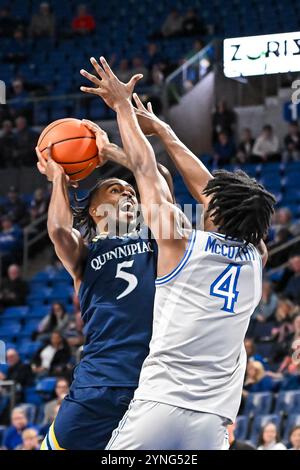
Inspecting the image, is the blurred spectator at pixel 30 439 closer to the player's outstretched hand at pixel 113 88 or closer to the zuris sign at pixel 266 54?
the zuris sign at pixel 266 54

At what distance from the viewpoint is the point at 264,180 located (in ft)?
42.6

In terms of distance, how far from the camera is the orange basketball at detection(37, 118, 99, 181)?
4.72m

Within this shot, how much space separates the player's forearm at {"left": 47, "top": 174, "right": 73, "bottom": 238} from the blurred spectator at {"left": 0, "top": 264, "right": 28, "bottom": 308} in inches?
338

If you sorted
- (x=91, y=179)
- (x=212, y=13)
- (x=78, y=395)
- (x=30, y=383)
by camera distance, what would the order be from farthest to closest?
1. (x=212, y=13)
2. (x=91, y=179)
3. (x=30, y=383)
4. (x=78, y=395)

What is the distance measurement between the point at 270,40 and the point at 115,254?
57.8 inches

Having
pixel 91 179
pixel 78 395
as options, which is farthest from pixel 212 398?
pixel 91 179

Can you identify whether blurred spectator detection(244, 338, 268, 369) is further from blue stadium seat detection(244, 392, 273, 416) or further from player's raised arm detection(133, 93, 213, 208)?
player's raised arm detection(133, 93, 213, 208)

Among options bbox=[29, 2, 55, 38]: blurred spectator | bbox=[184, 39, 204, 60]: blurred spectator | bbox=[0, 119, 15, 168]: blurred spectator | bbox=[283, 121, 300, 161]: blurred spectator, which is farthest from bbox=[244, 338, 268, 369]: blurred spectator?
bbox=[29, 2, 55, 38]: blurred spectator

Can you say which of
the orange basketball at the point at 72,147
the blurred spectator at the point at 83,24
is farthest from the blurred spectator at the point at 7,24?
the orange basketball at the point at 72,147

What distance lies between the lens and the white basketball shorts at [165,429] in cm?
380

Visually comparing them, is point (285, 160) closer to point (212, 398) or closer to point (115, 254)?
point (115, 254)

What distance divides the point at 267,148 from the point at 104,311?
9338mm

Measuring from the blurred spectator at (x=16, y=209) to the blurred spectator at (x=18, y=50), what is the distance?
399cm

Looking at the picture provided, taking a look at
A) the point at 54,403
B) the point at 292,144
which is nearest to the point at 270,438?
the point at 54,403
